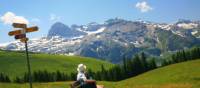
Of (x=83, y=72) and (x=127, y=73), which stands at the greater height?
(x=83, y=72)

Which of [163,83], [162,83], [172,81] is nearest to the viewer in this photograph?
[163,83]

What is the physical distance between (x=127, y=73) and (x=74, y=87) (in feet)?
488

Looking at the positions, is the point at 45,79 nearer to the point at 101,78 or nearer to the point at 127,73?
the point at 101,78

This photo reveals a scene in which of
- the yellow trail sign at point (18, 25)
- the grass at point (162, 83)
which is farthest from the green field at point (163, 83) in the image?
the yellow trail sign at point (18, 25)

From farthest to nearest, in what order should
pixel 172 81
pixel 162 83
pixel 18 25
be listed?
1. pixel 172 81
2. pixel 162 83
3. pixel 18 25

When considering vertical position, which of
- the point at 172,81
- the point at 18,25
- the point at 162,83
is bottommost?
the point at 172,81

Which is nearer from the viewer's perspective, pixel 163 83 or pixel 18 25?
pixel 18 25

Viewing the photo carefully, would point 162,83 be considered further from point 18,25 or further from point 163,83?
point 18,25

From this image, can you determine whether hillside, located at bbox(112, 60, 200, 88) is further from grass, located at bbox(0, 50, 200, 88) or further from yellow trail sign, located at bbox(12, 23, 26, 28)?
yellow trail sign, located at bbox(12, 23, 26, 28)

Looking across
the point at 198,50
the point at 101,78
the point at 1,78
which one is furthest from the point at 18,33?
the point at 198,50

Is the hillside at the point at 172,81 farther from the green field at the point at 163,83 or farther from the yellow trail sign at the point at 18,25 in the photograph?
the yellow trail sign at the point at 18,25

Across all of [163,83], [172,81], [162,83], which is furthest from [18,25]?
[172,81]

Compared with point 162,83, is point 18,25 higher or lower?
higher

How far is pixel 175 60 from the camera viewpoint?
7146 inches
